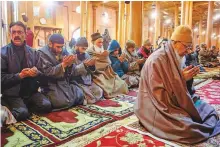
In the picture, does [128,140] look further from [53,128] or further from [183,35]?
[183,35]

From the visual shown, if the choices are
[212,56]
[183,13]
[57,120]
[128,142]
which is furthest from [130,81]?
[183,13]

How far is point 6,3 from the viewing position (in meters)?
5.54

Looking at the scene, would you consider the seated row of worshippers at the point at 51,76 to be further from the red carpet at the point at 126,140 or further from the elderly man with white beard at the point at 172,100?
the elderly man with white beard at the point at 172,100

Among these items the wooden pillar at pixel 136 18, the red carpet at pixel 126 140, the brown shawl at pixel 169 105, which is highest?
the wooden pillar at pixel 136 18

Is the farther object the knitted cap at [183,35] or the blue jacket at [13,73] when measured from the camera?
the blue jacket at [13,73]

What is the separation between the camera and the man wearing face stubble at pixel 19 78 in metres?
2.83

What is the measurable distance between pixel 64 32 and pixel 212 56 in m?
8.87

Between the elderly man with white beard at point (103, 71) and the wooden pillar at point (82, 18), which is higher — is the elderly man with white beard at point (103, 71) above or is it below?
below

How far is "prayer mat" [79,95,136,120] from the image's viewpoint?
10.4ft

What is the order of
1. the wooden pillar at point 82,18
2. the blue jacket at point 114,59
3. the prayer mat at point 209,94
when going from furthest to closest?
the wooden pillar at point 82,18 < the blue jacket at point 114,59 < the prayer mat at point 209,94

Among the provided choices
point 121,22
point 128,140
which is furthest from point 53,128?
point 121,22

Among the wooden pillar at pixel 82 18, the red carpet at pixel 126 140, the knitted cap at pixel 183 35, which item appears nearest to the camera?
the red carpet at pixel 126 140

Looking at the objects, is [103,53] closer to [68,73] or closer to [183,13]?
[68,73]

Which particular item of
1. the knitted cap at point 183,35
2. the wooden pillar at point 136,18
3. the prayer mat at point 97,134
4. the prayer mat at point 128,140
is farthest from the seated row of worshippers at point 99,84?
the wooden pillar at point 136,18
